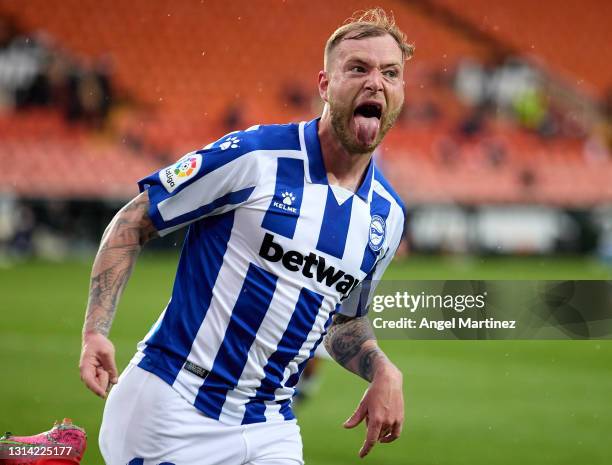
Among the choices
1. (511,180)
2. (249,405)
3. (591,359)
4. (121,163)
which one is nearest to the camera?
(249,405)

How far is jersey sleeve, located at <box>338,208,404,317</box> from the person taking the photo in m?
2.98

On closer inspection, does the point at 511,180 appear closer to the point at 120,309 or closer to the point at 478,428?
the point at 120,309

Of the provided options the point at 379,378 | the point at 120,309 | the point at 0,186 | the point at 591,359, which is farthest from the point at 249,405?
the point at 0,186

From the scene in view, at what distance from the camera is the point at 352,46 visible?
280 centimetres

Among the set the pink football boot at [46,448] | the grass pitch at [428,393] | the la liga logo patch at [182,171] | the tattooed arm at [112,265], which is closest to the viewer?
the tattooed arm at [112,265]

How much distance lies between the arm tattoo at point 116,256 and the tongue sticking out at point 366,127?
24.0 inches

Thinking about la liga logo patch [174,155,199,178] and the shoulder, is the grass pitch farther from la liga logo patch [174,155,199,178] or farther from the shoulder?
la liga logo patch [174,155,199,178]

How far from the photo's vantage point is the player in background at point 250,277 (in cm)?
266

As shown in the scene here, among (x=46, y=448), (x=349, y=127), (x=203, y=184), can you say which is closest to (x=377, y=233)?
(x=349, y=127)

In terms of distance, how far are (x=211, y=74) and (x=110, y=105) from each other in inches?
89.5

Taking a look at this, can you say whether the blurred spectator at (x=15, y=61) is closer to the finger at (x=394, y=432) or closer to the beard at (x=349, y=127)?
the beard at (x=349, y=127)

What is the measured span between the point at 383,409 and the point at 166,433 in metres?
0.59

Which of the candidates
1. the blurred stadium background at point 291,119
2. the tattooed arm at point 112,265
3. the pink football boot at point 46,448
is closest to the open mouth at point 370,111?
the tattooed arm at point 112,265

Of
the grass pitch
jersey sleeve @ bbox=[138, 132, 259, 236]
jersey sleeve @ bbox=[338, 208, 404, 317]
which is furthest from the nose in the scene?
the grass pitch
